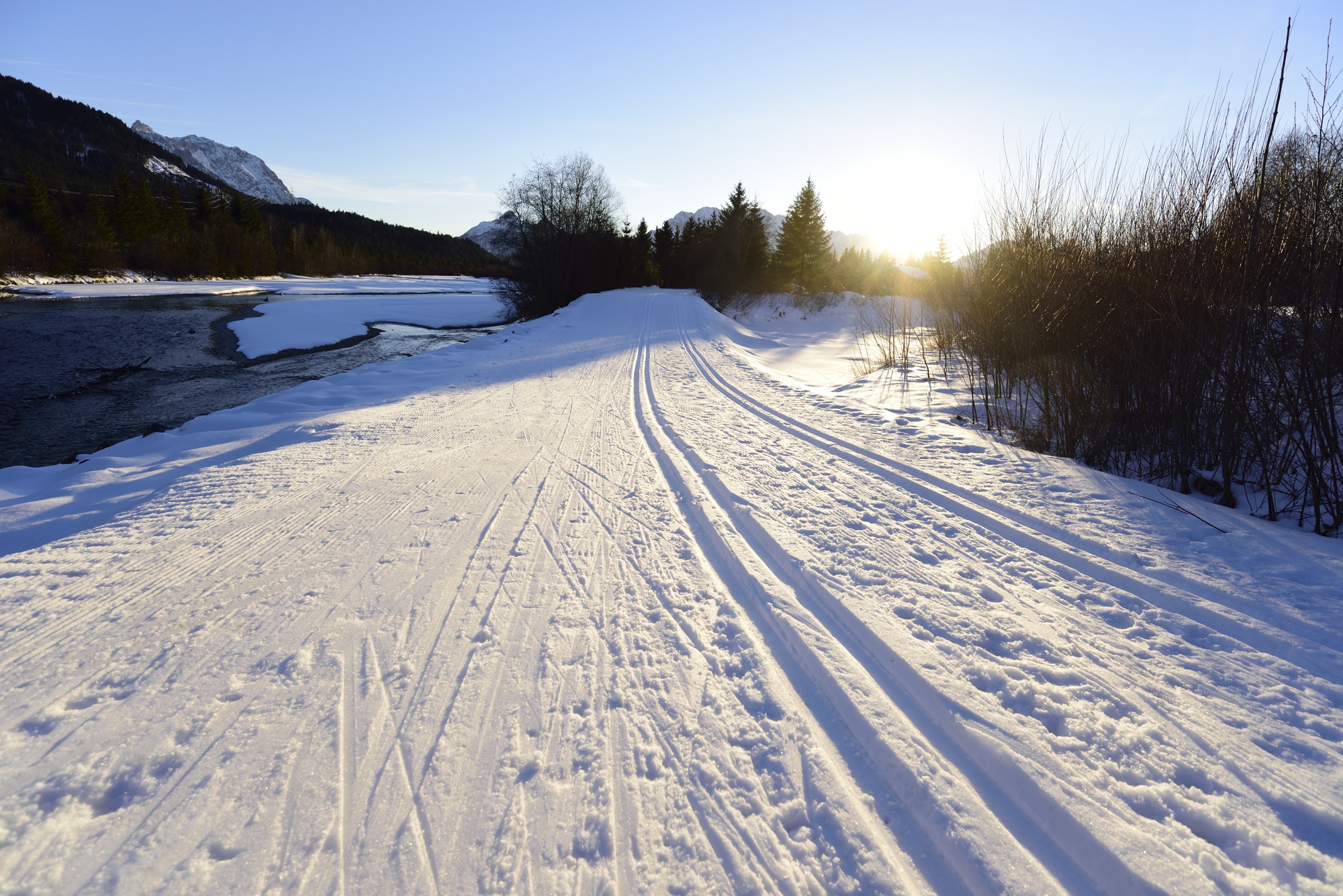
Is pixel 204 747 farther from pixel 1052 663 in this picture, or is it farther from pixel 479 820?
pixel 1052 663

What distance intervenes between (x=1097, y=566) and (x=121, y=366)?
16.9 meters

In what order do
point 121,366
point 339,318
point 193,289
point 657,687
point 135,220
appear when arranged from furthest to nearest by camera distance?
point 135,220
point 193,289
point 339,318
point 121,366
point 657,687

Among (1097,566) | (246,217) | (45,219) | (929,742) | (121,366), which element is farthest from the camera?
(246,217)

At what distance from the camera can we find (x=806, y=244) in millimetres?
36031

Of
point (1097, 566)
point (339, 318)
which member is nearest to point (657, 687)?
point (1097, 566)

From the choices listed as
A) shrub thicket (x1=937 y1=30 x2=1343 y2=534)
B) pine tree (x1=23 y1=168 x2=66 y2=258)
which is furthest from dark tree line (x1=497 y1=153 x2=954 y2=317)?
pine tree (x1=23 y1=168 x2=66 y2=258)

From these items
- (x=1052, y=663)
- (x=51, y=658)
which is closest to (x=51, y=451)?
(x=51, y=658)

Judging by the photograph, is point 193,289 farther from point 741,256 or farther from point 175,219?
point 741,256

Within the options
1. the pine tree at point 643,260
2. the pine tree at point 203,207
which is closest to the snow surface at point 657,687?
the pine tree at point 643,260

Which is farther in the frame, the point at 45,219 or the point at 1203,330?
the point at 45,219

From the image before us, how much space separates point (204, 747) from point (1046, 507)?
5.19 m

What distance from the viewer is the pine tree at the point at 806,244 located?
35.7 metres

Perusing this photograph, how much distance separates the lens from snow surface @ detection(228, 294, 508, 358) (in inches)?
637

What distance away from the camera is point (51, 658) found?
244cm
